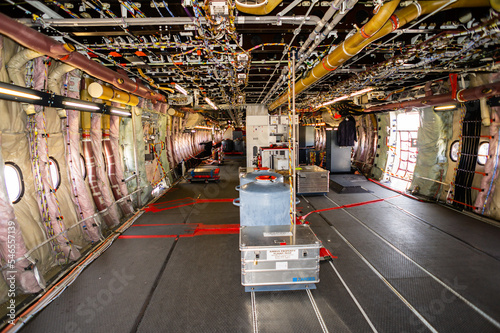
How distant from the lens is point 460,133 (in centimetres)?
845

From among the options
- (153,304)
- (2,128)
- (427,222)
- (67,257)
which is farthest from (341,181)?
(2,128)

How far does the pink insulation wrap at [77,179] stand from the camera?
5707mm

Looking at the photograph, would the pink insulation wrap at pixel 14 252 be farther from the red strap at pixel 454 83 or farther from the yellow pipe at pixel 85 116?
the red strap at pixel 454 83

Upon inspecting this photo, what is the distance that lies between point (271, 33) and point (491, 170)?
8209mm

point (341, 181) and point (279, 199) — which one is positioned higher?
point (279, 199)

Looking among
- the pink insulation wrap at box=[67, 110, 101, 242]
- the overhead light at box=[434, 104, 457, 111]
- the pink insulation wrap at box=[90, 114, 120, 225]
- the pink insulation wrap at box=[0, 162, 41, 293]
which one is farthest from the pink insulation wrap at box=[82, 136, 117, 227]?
the overhead light at box=[434, 104, 457, 111]

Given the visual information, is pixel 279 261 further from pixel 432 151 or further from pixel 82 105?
pixel 432 151

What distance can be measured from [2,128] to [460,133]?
13181 mm

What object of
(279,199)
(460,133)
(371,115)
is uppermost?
(371,115)

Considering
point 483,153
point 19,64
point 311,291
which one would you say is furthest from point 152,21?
point 483,153

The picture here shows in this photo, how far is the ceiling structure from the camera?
3.37 meters

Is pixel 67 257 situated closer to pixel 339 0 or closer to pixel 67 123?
pixel 67 123

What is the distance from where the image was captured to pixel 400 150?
13.1 m

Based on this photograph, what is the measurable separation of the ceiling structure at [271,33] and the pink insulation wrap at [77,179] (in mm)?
1820
